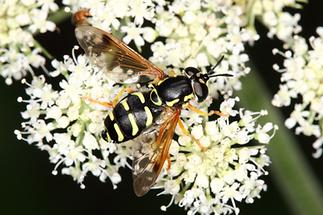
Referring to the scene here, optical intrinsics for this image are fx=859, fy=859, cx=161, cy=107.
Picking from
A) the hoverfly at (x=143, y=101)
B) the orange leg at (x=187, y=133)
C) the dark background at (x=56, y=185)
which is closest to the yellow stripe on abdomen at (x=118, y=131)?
the hoverfly at (x=143, y=101)

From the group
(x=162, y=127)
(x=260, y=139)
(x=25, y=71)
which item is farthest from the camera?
(x=25, y=71)

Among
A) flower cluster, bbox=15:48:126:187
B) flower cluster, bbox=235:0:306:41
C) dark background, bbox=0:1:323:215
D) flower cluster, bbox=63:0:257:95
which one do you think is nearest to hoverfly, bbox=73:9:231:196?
flower cluster, bbox=15:48:126:187

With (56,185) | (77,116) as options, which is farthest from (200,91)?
(56,185)

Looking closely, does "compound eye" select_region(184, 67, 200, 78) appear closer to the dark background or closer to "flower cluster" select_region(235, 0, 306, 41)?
"flower cluster" select_region(235, 0, 306, 41)

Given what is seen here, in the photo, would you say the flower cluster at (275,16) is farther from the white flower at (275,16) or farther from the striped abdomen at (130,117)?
the striped abdomen at (130,117)

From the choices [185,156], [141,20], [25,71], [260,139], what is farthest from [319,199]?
[25,71]

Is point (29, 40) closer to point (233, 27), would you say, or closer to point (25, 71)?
point (25, 71)
